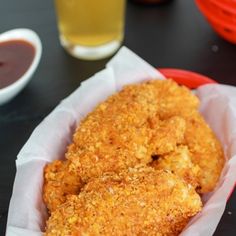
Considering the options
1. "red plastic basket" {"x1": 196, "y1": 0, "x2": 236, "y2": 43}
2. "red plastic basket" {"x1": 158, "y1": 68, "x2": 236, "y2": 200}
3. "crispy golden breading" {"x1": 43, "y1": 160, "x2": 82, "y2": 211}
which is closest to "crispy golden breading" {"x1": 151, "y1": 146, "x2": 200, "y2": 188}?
"crispy golden breading" {"x1": 43, "y1": 160, "x2": 82, "y2": 211}

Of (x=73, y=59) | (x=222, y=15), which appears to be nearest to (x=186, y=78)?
(x=222, y=15)

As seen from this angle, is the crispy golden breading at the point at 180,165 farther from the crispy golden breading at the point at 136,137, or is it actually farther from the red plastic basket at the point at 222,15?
the red plastic basket at the point at 222,15

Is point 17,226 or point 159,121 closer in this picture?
point 17,226

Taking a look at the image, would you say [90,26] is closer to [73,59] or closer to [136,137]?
[73,59]

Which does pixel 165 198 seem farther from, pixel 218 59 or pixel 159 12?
pixel 159 12

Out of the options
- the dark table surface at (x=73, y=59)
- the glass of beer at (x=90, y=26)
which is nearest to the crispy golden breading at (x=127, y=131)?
the dark table surface at (x=73, y=59)

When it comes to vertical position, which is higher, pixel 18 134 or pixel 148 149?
pixel 148 149

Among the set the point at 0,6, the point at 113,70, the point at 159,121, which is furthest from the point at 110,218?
the point at 0,6
